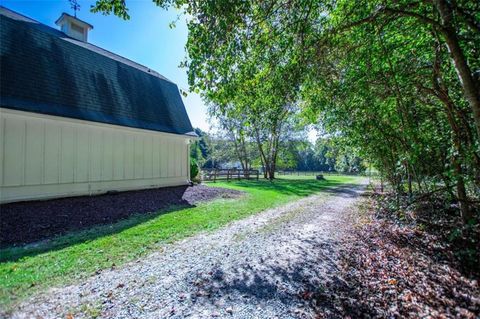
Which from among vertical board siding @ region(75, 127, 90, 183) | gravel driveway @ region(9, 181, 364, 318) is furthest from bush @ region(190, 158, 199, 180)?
gravel driveway @ region(9, 181, 364, 318)

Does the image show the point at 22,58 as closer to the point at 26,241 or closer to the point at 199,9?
the point at 26,241

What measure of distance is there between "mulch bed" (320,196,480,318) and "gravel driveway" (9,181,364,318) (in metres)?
0.29

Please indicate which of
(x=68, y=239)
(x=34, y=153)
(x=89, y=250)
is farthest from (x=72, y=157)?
(x=89, y=250)

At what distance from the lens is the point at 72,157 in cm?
789

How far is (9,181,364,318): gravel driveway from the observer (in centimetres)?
250

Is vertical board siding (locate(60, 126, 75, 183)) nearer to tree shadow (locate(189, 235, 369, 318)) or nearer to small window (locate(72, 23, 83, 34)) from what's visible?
small window (locate(72, 23, 83, 34))

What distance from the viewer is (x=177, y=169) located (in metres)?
11.9

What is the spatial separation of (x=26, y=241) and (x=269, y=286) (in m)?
4.76

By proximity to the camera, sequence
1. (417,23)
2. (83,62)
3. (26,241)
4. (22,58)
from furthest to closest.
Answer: (83,62) < (22,58) < (26,241) < (417,23)

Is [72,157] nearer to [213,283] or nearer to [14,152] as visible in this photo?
[14,152]

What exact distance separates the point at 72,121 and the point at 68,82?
68.9 inches

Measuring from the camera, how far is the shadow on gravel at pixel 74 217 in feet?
15.1

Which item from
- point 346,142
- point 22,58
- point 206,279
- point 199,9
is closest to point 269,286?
point 206,279

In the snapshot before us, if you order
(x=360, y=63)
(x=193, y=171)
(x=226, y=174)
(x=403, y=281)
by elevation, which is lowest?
(x=403, y=281)
